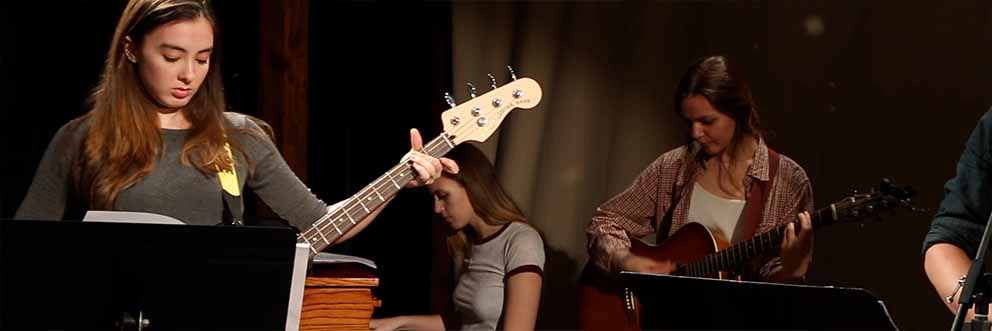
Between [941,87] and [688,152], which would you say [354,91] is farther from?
[941,87]

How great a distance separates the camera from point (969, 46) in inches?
173

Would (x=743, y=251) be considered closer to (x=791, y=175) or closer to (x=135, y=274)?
(x=791, y=175)

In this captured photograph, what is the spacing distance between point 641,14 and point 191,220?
2.28 m

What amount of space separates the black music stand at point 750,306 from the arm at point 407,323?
8.08ft

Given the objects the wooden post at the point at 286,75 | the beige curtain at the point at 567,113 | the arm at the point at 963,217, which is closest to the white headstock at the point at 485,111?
the wooden post at the point at 286,75

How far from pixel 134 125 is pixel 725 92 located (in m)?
1.83

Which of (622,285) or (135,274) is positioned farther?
(622,285)

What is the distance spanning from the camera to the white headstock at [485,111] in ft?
12.4

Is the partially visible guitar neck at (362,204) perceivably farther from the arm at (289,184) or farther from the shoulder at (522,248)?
the shoulder at (522,248)

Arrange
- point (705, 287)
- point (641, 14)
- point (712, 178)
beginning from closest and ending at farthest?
point (705, 287) < point (712, 178) < point (641, 14)

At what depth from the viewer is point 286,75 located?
4.86 m

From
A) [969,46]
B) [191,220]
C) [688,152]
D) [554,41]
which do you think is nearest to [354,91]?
[554,41]

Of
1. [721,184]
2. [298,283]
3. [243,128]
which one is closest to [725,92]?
[721,184]

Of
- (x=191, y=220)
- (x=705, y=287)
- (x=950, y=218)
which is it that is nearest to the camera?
(x=705, y=287)
